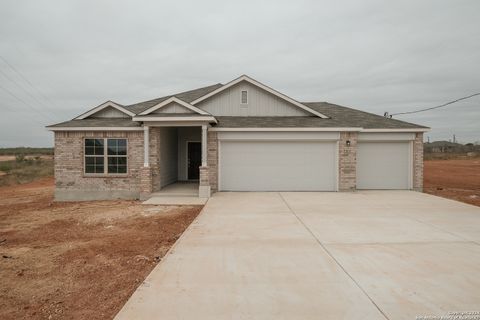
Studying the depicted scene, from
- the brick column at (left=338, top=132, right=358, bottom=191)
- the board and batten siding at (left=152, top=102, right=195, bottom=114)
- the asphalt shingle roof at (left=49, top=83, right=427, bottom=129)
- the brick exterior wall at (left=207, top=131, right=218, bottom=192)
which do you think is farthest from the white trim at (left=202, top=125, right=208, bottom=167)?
the brick column at (left=338, top=132, right=358, bottom=191)

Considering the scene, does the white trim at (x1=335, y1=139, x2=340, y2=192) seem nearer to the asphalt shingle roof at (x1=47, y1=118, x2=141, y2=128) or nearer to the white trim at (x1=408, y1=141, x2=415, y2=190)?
the white trim at (x1=408, y1=141, x2=415, y2=190)

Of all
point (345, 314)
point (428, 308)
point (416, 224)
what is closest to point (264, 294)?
point (345, 314)

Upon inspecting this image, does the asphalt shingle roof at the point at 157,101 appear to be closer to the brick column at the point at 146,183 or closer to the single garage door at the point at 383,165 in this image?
the brick column at the point at 146,183

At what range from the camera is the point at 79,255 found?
6113mm

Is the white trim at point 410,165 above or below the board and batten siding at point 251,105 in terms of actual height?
below

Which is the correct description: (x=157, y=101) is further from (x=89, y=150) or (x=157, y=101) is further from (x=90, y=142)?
(x=89, y=150)

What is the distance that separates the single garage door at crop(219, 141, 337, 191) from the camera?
13.8m

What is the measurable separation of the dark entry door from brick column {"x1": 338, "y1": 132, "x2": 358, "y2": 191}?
24.8 feet

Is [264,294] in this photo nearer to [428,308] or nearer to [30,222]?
[428,308]

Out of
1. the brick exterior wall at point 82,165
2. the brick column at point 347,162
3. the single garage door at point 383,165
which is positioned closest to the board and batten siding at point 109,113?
the brick exterior wall at point 82,165

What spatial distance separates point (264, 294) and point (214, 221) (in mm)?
4308

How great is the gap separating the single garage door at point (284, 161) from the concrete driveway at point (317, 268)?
15.7 ft

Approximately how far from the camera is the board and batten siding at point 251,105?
15.3m

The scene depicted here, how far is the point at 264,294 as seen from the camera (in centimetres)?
406
